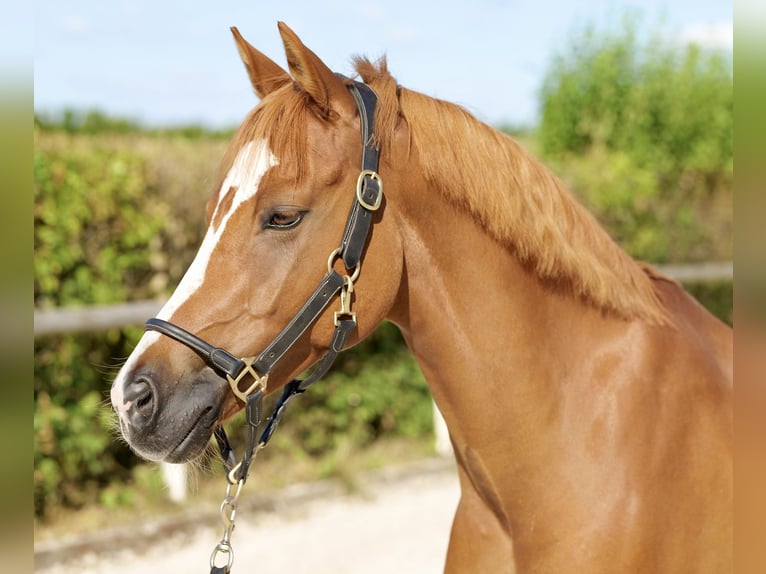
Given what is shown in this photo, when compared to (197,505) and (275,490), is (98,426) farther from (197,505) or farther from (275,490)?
(275,490)

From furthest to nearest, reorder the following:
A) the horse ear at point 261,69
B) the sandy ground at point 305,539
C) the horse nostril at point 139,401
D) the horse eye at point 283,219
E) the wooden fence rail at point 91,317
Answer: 1. the sandy ground at point 305,539
2. the wooden fence rail at point 91,317
3. the horse ear at point 261,69
4. the horse eye at point 283,219
5. the horse nostril at point 139,401

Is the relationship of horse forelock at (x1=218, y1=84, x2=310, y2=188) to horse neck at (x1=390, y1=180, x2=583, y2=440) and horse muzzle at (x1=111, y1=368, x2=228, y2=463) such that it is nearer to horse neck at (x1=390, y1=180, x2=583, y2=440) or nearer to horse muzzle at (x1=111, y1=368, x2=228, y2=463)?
horse neck at (x1=390, y1=180, x2=583, y2=440)

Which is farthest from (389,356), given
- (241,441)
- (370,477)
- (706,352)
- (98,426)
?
(706,352)

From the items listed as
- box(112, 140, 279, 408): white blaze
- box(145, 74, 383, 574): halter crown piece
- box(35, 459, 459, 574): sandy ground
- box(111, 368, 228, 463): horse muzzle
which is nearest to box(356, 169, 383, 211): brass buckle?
box(145, 74, 383, 574): halter crown piece

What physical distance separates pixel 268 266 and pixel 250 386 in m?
0.31

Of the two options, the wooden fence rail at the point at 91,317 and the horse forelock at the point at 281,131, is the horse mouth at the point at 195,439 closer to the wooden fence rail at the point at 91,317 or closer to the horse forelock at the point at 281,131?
the horse forelock at the point at 281,131

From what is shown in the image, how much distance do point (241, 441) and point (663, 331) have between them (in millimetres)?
4413

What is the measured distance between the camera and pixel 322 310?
193cm

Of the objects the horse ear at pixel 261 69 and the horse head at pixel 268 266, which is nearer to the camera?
the horse head at pixel 268 266

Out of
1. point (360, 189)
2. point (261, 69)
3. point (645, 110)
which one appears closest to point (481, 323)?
point (360, 189)

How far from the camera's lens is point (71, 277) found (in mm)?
5191

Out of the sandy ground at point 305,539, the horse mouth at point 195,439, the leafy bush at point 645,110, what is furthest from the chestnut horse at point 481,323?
the leafy bush at point 645,110

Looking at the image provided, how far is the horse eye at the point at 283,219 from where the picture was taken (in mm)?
1893

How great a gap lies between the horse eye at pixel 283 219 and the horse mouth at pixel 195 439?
0.49 metres
